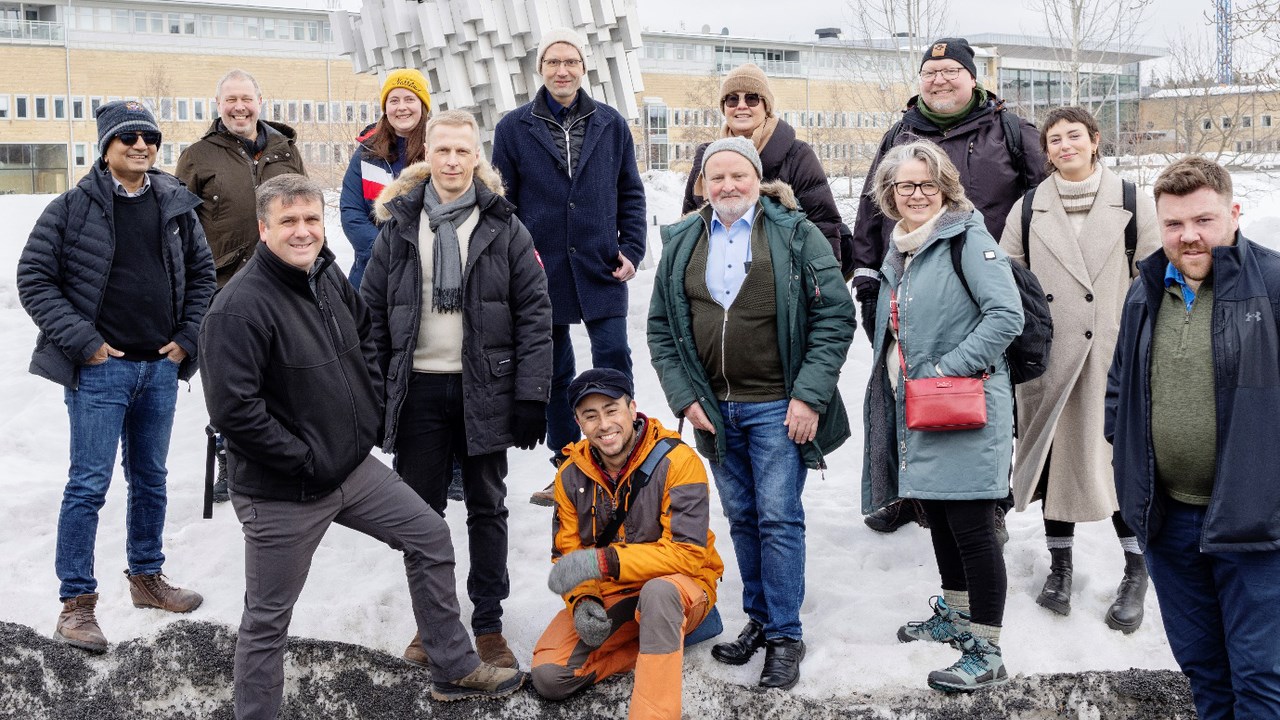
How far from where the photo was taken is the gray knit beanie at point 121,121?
490 centimetres

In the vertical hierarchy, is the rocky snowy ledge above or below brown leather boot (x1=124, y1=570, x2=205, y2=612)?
below

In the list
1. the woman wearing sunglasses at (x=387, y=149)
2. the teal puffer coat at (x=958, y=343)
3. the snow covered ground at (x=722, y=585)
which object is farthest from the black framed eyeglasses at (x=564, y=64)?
the snow covered ground at (x=722, y=585)

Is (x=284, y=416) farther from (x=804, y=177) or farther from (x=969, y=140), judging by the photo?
(x=969, y=140)

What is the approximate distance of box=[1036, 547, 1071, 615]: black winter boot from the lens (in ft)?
16.2

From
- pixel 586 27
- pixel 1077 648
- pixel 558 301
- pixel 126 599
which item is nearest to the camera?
pixel 1077 648

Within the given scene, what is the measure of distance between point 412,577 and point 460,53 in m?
7.03

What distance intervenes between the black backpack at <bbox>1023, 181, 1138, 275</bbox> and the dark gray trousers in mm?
2893

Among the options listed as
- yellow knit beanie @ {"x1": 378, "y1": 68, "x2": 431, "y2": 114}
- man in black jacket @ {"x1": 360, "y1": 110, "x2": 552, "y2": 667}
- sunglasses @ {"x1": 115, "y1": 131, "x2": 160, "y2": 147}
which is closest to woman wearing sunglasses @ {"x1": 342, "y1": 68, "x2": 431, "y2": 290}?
yellow knit beanie @ {"x1": 378, "y1": 68, "x2": 431, "y2": 114}

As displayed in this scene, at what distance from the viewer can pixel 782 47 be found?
227 ft

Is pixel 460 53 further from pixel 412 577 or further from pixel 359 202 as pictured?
pixel 412 577

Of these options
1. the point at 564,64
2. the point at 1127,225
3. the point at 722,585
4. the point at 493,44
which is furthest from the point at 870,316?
the point at 493,44

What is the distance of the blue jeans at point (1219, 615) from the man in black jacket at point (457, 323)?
244cm

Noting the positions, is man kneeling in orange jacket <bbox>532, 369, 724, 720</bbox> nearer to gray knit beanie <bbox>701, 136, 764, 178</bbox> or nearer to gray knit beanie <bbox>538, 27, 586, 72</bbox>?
gray knit beanie <bbox>701, 136, 764, 178</bbox>

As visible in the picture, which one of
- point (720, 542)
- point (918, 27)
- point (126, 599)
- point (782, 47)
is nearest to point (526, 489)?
point (720, 542)
